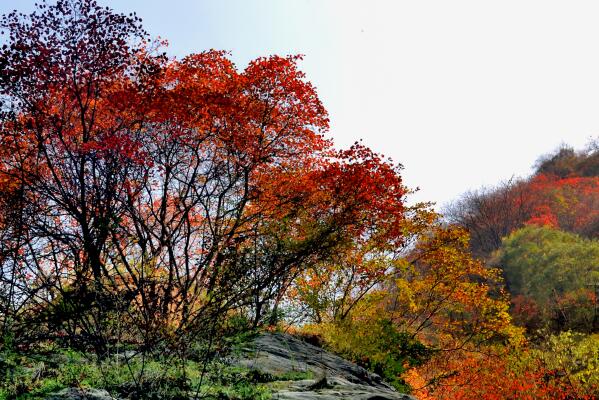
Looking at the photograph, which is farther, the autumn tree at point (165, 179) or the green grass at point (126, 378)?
the autumn tree at point (165, 179)

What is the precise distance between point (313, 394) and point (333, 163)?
30.5 feet

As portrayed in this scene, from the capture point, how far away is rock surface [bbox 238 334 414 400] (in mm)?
7672

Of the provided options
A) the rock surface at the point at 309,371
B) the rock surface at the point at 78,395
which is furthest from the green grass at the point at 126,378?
the rock surface at the point at 309,371

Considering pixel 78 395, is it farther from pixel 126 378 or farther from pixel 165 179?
pixel 165 179

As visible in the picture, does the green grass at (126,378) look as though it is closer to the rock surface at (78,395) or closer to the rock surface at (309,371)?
the rock surface at (78,395)

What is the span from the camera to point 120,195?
13172mm

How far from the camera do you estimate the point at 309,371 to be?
971cm

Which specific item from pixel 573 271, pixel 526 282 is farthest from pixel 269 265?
pixel 526 282

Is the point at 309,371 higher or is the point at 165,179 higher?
the point at 165,179

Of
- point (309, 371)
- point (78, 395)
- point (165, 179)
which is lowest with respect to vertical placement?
point (309, 371)

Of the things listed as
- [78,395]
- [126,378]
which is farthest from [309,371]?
[78,395]

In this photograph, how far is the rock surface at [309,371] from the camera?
302 inches

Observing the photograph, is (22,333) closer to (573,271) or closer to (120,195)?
(120,195)

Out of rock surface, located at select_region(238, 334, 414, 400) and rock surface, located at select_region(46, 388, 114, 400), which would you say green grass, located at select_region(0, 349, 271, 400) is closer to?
rock surface, located at select_region(46, 388, 114, 400)
